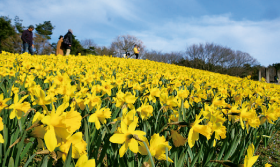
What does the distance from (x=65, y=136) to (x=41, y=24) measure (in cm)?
5619

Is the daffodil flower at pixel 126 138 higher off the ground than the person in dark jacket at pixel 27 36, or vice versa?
the person in dark jacket at pixel 27 36

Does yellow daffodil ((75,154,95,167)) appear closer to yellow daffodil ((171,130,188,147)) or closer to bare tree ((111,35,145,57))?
yellow daffodil ((171,130,188,147))

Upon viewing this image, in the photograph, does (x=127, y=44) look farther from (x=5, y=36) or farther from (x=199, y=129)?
(x=199, y=129)

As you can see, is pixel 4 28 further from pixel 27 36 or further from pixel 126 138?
pixel 126 138

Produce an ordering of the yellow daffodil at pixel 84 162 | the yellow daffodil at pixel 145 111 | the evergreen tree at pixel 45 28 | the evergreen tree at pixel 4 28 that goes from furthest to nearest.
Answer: the evergreen tree at pixel 45 28 → the evergreen tree at pixel 4 28 → the yellow daffodil at pixel 145 111 → the yellow daffodil at pixel 84 162

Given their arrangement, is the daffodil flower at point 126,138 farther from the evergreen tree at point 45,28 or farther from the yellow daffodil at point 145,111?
the evergreen tree at point 45,28

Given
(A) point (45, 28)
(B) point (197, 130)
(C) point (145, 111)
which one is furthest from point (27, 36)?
(A) point (45, 28)

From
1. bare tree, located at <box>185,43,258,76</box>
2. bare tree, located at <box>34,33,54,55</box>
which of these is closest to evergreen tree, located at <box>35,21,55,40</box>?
bare tree, located at <box>34,33,54,55</box>

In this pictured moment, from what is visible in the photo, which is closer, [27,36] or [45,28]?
[27,36]

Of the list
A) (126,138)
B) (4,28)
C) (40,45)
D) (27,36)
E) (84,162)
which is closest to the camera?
(84,162)

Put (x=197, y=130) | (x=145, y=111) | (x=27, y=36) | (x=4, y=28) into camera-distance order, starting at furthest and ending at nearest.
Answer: (x=4, y=28), (x=27, y=36), (x=145, y=111), (x=197, y=130)

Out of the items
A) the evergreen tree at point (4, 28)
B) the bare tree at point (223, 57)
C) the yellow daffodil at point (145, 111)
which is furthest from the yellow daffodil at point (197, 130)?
the bare tree at point (223, 57)

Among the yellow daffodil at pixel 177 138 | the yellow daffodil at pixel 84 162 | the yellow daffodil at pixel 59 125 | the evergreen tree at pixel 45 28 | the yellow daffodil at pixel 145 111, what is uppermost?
the evergreen tree at pixel 45 28

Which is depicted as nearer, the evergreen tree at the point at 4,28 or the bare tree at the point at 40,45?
the evergreen tree at the point at 4,28
